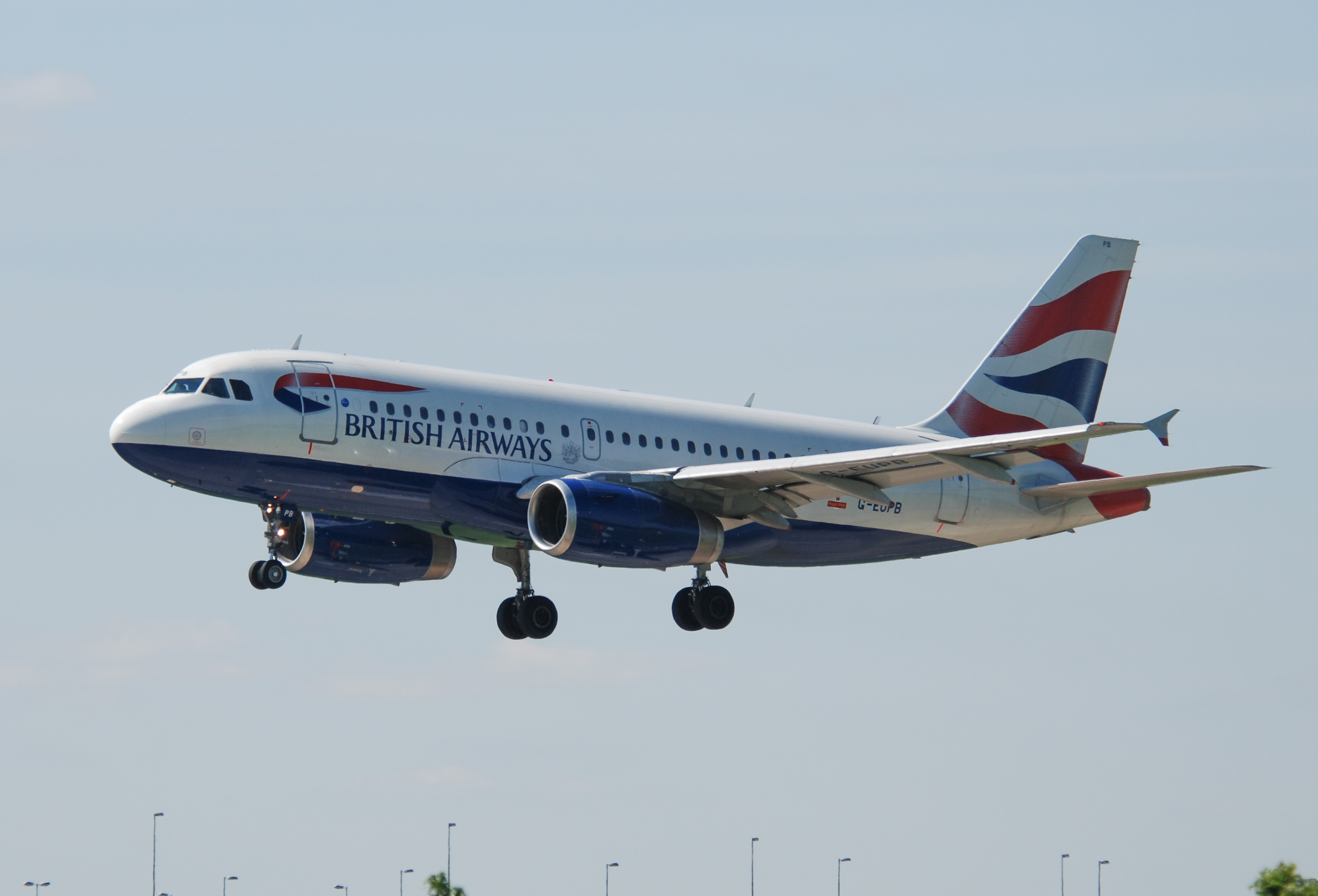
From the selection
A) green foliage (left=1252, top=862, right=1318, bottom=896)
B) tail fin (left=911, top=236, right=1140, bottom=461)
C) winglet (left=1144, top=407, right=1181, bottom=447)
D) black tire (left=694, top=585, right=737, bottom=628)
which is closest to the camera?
winglet (left=1144, top=407, right=1181, bottom=447)

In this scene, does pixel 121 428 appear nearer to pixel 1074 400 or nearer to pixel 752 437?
pixel 752 437

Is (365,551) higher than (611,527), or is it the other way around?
(365,551)

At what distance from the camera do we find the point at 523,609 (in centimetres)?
5250

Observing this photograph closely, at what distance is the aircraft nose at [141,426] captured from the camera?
145ft

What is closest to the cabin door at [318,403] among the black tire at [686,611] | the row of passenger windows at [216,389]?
the row of passenger windows at [216,389]

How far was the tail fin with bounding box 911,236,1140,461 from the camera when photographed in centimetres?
5678

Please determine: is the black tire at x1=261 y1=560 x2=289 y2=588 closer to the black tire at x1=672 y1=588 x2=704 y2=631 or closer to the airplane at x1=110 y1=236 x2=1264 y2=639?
the airplane at x1=110 y1=236 x2=1264 y2=639

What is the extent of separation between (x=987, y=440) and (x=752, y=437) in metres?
9.61

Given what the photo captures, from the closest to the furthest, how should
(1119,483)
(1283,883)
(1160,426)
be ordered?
(1160,426), (1119,483), (1283,883)

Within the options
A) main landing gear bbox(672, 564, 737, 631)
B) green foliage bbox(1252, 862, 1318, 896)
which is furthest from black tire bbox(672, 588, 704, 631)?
green foliage bbox(1252, 862, 1318, 896)

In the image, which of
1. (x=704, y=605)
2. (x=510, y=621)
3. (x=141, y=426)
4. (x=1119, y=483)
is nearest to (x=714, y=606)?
(x=704, y=605)

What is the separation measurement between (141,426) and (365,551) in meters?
9.54

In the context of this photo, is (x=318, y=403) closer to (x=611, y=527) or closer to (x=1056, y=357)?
(x=611, y=527)

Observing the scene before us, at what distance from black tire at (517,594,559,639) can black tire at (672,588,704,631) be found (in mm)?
3215
